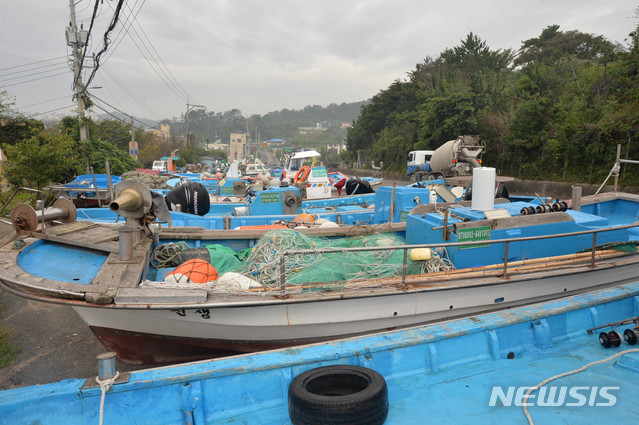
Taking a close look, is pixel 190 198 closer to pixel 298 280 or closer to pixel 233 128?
pixel 298 280

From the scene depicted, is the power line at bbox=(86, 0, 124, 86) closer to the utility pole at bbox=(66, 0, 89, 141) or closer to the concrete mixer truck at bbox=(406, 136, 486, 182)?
the utility pole at bbox=(66, 0, 89, 141)

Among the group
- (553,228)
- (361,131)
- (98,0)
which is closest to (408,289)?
(553,228)

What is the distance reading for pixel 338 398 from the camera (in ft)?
8.52

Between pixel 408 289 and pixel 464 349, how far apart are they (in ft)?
4.13

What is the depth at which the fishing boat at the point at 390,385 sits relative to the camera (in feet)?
8.86

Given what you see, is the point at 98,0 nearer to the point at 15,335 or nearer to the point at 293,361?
the point at 15,335

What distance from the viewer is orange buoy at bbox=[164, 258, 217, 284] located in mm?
4779

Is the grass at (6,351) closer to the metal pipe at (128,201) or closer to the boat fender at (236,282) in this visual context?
the metal pipe at (128,201)

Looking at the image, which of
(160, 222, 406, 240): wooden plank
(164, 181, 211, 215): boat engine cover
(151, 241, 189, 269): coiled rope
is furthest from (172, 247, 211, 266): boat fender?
(164, 181, 211, 215): boat engine cover

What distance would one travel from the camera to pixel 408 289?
4770mm

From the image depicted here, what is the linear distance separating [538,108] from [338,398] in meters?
Answer: 21.6

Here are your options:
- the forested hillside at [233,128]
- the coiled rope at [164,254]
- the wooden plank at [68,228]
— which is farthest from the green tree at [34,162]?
the forested hillside at [233,128]

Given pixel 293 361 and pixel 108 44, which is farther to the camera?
pixel 108 44

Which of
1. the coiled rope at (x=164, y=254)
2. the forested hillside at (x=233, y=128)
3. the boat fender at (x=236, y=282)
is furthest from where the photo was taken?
the forested hillside at (x=233, y=128)
